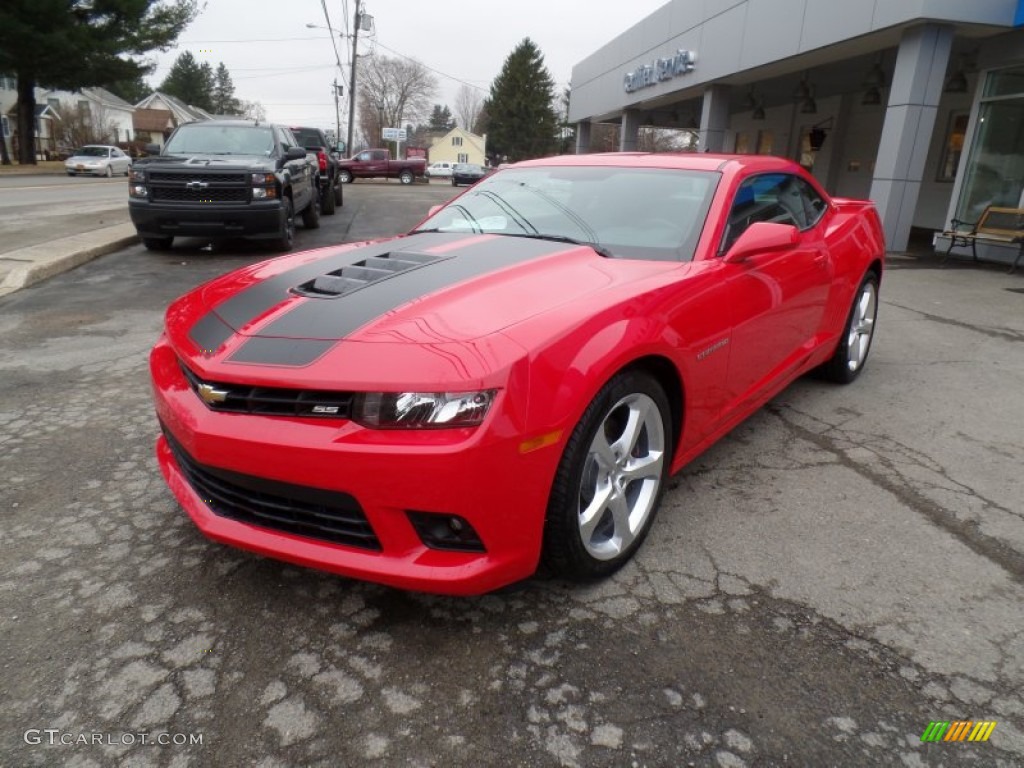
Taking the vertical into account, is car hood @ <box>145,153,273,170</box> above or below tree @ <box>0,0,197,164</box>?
below

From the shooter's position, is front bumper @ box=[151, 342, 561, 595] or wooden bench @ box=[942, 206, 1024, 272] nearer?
front bumper @ box=[151, 342, 561, 595]

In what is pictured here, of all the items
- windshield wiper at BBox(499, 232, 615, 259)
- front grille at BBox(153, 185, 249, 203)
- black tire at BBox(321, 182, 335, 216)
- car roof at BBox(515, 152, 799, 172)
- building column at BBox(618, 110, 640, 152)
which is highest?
building column at BBox(618, 110, 640, 152)

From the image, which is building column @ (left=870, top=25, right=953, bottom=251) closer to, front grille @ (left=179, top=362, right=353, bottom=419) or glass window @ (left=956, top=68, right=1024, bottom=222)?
glass window @ (left=956, top=68, right=1024, bottom=222)

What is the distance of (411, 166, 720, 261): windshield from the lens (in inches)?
115

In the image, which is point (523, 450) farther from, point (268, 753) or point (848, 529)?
point (848, 529)

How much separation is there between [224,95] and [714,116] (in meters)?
106

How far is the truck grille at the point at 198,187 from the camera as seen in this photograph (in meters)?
8.63

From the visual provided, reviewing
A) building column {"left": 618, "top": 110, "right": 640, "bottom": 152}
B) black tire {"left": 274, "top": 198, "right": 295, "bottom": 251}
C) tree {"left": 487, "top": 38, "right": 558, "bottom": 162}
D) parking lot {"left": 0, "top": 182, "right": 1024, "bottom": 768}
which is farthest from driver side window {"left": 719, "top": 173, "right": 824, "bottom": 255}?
tree {"left": 487, "top": 38, "right": 558, "bottom": 162}

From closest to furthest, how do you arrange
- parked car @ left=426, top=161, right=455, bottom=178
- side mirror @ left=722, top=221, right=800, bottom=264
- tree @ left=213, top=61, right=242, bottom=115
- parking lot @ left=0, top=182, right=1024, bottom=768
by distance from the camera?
parking lot @ left=0, top=182, right=1024, bottom=768 → side mirror @ left=722, top=221, right=800, bottom=264 → parked car @ left=426, top=161, right=455, bottom=178 → tree @ left=213, top=61, right=242, bottom=115

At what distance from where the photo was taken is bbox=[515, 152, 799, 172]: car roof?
10.9ft

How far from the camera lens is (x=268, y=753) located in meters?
1.66

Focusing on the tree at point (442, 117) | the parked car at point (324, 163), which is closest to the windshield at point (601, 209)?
the parked car at point (324, 163)

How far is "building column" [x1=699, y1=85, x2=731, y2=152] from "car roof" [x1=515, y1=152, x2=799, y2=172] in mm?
14056

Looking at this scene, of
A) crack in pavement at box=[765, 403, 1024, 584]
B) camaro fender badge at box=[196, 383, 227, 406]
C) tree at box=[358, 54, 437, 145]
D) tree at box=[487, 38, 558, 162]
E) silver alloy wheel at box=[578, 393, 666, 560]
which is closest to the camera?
camaro fender badge at box=[196, 383, 227, 406]
